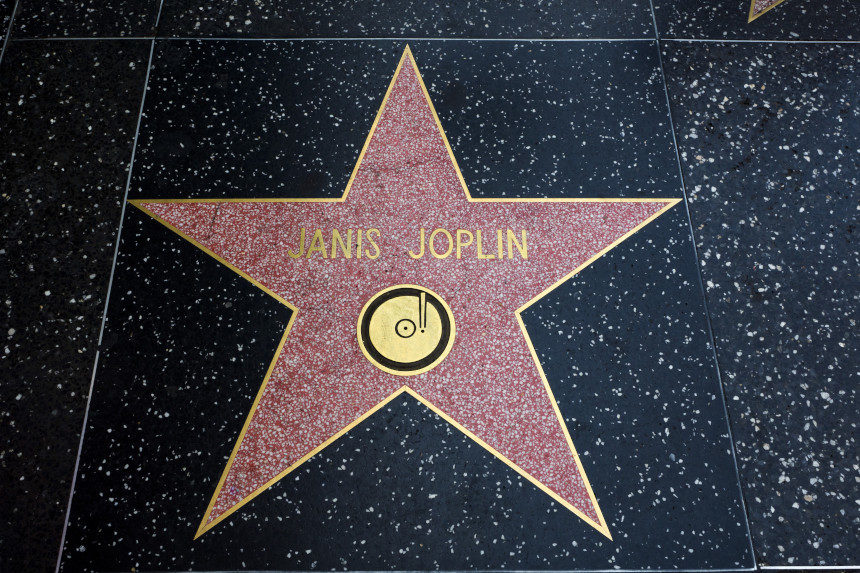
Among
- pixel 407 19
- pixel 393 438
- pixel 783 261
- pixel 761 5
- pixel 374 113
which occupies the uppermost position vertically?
pixel 761 5

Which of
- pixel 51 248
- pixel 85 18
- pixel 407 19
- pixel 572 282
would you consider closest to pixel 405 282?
pixel 572 282

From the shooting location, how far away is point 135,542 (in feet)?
3.48

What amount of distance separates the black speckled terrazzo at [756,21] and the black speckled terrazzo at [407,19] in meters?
0.08

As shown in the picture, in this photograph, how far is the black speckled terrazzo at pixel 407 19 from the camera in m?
1.41

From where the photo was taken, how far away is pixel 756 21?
4.74 feet

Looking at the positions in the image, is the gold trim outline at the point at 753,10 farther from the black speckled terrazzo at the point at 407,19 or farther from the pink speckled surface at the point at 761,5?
the black speckled terrazzo at the point at 407,19

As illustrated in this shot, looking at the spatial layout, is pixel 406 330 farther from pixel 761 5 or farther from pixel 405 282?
pixel 761 5

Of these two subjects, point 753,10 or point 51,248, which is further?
point 753,10

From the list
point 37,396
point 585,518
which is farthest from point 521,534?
point 37,396

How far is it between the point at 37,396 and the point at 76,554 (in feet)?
1.12

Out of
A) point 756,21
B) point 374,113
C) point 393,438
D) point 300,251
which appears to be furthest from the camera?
point 756,21

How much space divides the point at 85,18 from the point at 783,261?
1.86 m

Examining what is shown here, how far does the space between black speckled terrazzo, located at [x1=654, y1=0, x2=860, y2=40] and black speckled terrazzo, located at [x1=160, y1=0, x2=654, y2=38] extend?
8 centimetres

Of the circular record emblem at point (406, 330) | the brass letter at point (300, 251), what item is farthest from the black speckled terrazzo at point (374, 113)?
the circular record emblem at point (406, 330)
